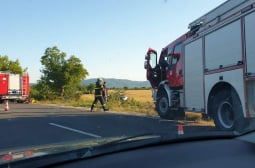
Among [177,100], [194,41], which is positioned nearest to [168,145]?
[194,41]

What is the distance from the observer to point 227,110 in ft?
35.6

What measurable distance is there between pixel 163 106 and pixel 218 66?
5255mm

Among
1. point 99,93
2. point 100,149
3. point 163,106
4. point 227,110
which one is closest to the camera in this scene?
point 100,149

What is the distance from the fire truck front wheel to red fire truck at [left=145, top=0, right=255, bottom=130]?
0.30 feet

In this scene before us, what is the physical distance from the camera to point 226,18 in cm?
1041

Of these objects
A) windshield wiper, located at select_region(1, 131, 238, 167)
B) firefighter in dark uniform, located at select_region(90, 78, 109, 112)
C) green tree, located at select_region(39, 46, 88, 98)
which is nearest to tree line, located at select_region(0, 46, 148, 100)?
green tree, located at select_region(39, 46, 88, 98)

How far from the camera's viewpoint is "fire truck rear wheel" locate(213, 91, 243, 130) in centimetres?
1026

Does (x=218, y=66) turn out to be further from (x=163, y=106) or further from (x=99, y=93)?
(x=99, y=93)

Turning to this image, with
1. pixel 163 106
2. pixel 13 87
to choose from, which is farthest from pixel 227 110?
pixel 13 87

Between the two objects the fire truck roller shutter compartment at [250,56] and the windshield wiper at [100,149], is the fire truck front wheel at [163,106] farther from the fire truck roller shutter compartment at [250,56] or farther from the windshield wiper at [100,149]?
the windshield wiper at [100,149]

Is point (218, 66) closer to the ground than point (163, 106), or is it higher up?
higher up

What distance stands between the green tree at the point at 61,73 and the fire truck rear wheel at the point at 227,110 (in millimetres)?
36050

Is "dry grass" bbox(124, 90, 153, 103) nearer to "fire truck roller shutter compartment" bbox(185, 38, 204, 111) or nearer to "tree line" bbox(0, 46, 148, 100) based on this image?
"tree line" bbox(0, 46, 148, 100)

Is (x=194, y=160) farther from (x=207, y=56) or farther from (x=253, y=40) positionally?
(x=207, y=56)
